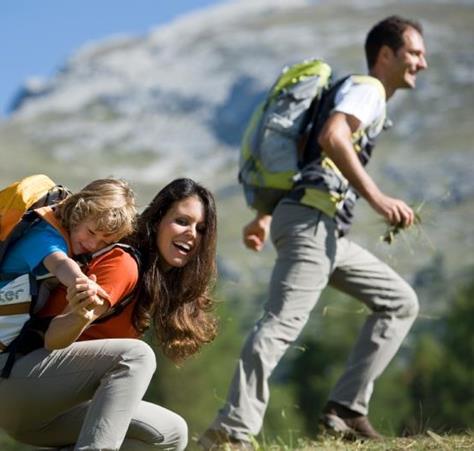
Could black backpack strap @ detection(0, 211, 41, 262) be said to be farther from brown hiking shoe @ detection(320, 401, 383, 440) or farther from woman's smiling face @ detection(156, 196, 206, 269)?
brown hiking shoe @ detection(320, 401, 383, 440)

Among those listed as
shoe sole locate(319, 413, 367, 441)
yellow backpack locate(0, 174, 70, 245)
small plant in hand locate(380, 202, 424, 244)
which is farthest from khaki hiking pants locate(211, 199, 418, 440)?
yellow backpack locate(0, 174, 70, 245)

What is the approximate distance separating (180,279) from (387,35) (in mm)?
3033

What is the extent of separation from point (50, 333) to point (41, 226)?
496mm

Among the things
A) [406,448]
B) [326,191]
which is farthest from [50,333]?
[326,191]

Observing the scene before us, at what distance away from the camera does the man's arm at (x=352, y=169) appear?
7086mm

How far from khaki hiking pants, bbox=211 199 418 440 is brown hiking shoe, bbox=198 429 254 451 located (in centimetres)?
4

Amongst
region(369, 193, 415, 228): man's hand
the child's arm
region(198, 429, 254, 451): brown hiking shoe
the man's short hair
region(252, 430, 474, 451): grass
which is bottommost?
region(198, 429, 254, 451): brown hiking shoe

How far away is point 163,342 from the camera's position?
5.50 metres

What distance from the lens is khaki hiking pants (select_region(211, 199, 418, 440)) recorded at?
7.19m

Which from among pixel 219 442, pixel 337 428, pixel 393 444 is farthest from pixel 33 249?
pixel 337 428

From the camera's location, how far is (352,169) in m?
7.10

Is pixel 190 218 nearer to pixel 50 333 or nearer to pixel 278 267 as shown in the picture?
pixel 50 333

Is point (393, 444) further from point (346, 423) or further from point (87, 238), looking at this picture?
point (87, 238)

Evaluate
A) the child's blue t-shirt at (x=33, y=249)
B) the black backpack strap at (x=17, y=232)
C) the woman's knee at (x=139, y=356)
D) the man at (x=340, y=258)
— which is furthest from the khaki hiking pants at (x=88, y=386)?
the man at (x=340, y=258)
